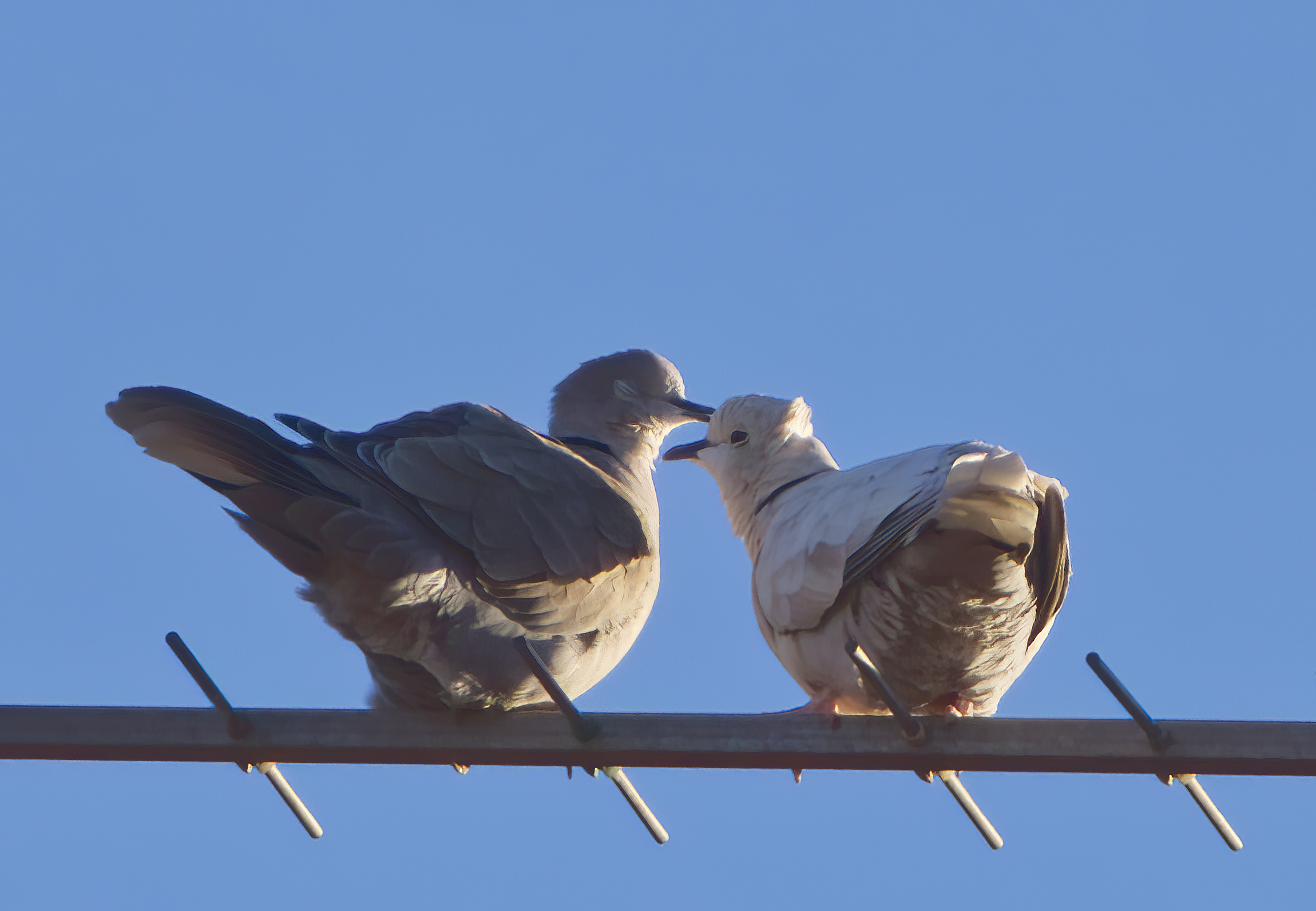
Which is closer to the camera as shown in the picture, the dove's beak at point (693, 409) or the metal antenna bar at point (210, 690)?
the metal antenna bar at point (210, 690)

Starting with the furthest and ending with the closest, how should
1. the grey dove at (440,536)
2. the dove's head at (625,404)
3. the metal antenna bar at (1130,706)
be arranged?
1. the dove's head at (625,404)
2. the grey dove at (440,536)
3. the metal antenna bar at (1130,706)

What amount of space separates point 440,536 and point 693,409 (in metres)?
2.70

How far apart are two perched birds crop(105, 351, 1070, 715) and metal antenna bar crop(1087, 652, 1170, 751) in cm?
90

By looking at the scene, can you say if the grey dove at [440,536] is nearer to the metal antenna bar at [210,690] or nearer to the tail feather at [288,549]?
the tail feather at [288,549]

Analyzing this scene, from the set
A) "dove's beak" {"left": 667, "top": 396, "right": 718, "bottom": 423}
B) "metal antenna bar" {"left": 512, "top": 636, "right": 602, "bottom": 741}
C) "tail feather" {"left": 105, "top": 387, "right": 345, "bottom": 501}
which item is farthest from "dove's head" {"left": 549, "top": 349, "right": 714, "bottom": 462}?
"metal antenna bar" {"left": 512, "top": 636, "right": 602, "bottom": 741}

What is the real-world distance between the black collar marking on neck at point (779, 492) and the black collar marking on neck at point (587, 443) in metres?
0.90

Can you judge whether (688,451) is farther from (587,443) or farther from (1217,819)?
(1217,819)

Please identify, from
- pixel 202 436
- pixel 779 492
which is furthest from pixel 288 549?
pixel 779 492

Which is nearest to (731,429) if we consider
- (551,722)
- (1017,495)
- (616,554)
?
(616,554)

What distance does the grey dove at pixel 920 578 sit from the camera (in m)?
3.89

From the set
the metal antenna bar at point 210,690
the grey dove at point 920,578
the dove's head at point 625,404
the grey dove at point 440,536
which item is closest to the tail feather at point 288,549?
the grey dove at point 440,536

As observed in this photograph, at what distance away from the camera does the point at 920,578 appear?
13.3 ft

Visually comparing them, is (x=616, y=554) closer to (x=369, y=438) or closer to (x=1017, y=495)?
(x=369, y=438)

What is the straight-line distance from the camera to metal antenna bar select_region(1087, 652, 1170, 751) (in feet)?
9.70
